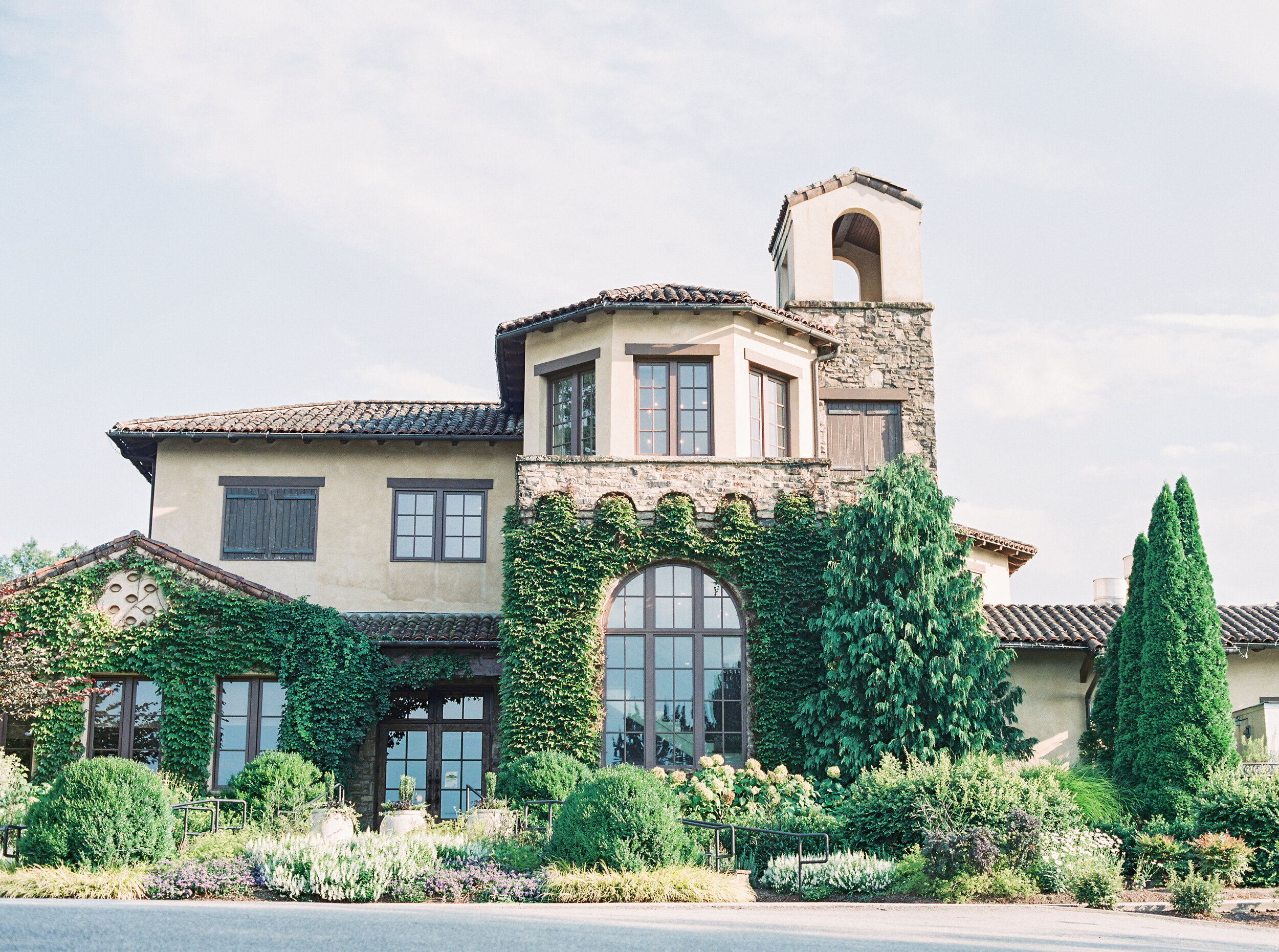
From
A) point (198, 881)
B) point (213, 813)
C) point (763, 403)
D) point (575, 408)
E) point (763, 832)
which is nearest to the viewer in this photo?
point (198, 881)

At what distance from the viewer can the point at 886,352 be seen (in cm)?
2581

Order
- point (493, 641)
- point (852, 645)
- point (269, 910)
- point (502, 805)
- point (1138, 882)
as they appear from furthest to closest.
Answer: point (493, 641)
point (852, 645)
point (502, 805)
point (1138, 882)
point (269, 910)

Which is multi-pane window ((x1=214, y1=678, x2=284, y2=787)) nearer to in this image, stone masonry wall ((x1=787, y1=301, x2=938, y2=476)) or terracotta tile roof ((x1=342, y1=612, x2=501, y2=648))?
terracotta tile roof ((x1=342, y1=612, x2=501, y2=648))

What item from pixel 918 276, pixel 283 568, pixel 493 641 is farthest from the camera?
pixel 918 276

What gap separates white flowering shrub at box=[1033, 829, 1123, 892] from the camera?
48.2 feet

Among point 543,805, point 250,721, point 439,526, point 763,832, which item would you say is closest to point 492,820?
point 543,805

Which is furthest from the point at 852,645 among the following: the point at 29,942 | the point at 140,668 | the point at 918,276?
the point at 29,942

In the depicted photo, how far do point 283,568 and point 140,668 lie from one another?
3.86 m

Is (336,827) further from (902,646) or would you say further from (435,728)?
(902,646)

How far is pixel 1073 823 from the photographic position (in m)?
16.0

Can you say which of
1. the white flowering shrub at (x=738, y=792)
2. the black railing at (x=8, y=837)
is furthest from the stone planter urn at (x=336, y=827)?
the white flowering shrub at (x=738, y=792)

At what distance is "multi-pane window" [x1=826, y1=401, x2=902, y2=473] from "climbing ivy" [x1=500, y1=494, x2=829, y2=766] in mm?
4560

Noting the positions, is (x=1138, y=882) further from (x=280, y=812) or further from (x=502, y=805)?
(x=280, y=812)

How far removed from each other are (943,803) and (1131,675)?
18.1 feet
